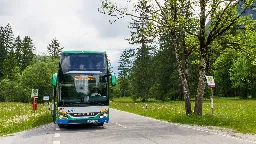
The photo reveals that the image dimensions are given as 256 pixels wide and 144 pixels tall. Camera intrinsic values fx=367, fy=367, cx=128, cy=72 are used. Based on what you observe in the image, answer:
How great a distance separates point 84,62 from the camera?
17469 mm

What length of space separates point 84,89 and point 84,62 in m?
1.36

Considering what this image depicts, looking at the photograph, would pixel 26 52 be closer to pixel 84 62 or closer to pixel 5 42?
pixel 5 42

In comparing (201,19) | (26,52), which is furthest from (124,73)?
(201,19)

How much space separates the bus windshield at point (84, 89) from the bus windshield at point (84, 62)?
1.32 ft

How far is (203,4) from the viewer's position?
792 inches

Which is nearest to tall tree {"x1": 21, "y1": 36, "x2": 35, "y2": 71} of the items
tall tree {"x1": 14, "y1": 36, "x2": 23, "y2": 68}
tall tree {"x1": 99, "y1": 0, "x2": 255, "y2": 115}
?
tall tree {"x1": 14, "y1": 36, "x2": 23, "y2": 68}

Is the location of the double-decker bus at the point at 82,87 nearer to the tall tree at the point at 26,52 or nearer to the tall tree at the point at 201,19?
the tall tree at the point at 201,19

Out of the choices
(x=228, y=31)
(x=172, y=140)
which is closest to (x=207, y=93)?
(x=228, y=31)

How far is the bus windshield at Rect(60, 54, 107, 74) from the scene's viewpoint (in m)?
17.1

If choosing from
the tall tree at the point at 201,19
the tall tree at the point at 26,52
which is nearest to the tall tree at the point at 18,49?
the tall tree at the point at 26,52

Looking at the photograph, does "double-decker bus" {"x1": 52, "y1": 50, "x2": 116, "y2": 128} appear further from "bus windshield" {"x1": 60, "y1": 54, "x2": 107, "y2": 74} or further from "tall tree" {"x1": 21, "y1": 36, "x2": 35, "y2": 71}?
"tall tree" {"x1": 21, "y1": 36, "x2": 35, "y2": 71}

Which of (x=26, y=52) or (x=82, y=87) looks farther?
(x=26, y=52)

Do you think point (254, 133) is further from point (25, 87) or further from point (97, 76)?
point (25, 87)

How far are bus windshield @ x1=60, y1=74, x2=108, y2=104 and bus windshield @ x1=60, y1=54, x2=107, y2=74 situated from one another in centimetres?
40
